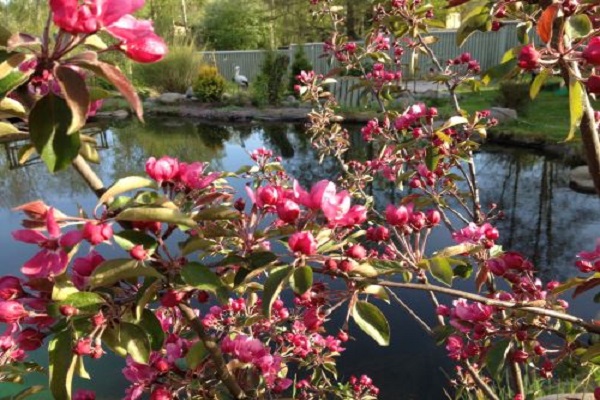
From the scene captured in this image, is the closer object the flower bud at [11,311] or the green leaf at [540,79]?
the flower bud at [11,311]

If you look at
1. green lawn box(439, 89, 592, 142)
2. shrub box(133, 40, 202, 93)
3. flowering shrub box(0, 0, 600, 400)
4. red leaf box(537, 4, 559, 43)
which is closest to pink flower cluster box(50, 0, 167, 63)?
flowering shrub box(0, 0, 600, 400)

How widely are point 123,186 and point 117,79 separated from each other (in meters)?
0.23

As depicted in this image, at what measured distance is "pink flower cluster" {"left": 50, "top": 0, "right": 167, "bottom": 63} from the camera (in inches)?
21.0

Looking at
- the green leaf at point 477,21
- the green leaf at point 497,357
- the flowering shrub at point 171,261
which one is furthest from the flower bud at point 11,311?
the green leaf at point 477,21

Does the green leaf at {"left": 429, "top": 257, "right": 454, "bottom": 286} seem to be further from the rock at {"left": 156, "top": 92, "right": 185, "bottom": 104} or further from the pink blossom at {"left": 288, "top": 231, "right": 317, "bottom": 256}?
the rock at {"left": 156, "top": 92, "right": 185, "bottom": 104}

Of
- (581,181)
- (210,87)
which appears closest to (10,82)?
(581,181)

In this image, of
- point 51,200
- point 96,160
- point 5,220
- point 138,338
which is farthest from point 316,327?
point 51,200

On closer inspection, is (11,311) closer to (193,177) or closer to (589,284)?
(193,177)

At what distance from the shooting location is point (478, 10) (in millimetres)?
1242

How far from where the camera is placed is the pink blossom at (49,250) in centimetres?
70

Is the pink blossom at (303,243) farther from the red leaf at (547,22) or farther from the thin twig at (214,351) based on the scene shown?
the red leaf at (547,22)

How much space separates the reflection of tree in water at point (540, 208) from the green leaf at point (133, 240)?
4.18 m

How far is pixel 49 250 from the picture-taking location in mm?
724

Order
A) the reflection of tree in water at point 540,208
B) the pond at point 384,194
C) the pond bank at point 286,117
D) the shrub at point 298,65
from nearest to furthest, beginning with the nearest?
the pond at point 384,194 < the reflection of tree in water at point 540,208 < the pond bank at point 286,117 < the shrub at point 298,65
